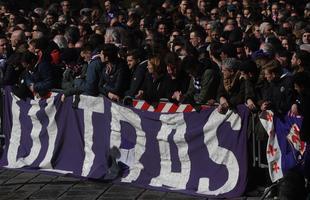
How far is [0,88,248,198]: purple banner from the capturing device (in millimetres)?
11586

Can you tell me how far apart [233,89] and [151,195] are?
1.68 meters

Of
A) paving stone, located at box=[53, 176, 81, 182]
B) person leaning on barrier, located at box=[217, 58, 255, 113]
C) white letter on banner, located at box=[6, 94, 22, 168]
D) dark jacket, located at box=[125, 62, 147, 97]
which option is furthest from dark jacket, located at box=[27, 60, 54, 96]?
person leaning on barrier, located at box=[217, 58, 255, 113]

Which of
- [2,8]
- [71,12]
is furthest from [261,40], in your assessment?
[2,8]

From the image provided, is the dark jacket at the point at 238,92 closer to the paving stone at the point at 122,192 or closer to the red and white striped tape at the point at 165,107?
the red and white striped tape at the point at 165,107

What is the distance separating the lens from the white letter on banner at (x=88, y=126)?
13.0 metres

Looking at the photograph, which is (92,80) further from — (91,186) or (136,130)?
(91,186)

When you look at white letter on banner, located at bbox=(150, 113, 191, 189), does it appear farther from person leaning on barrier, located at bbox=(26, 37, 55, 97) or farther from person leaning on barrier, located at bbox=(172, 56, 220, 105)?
person leaning on barrier, located at bbox=(26, 37, 55, 97)

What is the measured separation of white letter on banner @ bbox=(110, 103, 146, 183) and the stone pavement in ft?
0.75

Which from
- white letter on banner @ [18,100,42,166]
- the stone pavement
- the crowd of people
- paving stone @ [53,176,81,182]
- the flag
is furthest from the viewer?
white letter on banner @ [18,100,42,166]

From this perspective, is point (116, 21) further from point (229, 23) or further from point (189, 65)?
point (189, 65)

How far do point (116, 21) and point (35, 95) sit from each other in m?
4.48

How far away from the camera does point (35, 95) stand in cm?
1390

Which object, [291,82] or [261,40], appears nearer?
[291,82]

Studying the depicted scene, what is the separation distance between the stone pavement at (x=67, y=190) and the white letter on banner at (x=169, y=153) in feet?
0.73
